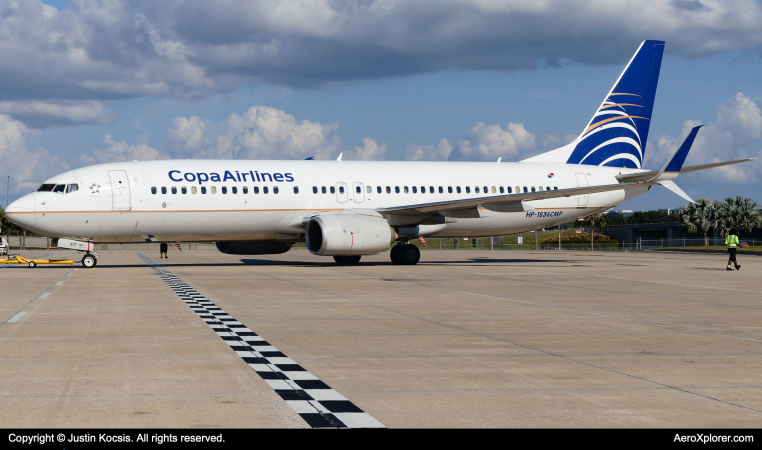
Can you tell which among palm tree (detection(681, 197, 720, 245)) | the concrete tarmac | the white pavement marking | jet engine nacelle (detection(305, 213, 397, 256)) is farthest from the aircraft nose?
palm tree (detection(681, 197, 720, 245))

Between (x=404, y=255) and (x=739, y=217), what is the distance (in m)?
83.4

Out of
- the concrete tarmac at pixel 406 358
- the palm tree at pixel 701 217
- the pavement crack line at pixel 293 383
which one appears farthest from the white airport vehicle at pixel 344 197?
the palm tree at pixel 701 217

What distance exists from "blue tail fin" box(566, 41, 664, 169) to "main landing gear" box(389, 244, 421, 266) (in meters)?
10.4

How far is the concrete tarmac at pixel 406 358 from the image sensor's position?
241 inches

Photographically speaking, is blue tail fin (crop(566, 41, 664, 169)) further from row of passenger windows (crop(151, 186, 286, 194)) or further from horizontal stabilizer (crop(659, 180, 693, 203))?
row of passenger windows (crop(151, 186, 286, 194))

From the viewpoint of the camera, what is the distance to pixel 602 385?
732 cm

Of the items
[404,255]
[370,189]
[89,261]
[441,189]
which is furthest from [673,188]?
[89,261]

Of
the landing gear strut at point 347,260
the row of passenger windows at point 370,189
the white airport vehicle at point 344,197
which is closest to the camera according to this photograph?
the white airport vehicle at point 344,197

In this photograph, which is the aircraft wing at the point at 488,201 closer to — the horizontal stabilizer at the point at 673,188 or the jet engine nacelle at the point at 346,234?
the jet engine nacelle at the point at 346,234

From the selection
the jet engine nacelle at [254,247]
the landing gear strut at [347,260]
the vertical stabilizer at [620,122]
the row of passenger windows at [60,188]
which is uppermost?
the vertical stabilizer at [620,122]

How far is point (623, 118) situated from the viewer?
1527 inches

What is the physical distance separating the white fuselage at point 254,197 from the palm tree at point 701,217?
74.2 metres

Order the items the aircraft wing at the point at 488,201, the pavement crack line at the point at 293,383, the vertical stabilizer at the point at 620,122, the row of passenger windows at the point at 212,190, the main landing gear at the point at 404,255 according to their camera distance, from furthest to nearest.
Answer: the vertical stabilizer at the point at 620,122, the main landing gear at the point at 404,255, the aircraft wing at the point at 488,201, the row of passenger windows at the point at 212,190, the pavement crack line at the point at 293,383

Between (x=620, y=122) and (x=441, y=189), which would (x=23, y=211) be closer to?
(x=441, y=189)
